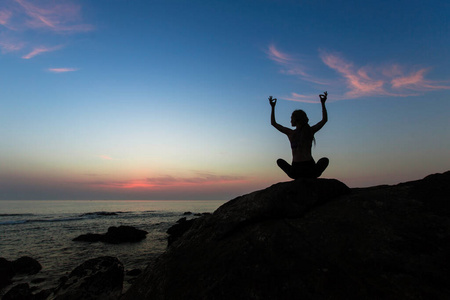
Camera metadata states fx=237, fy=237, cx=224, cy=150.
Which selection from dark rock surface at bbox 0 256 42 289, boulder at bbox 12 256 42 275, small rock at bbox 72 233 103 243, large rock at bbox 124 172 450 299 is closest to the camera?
large rock at bbox 124 172 450 299

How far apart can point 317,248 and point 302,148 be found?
2.87m

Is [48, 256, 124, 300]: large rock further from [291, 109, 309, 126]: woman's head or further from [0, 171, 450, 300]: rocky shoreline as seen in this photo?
[291, 109, 309, 126]: woman's head

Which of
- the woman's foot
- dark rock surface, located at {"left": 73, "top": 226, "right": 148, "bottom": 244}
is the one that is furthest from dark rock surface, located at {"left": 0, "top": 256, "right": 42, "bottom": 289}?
the woman's foot

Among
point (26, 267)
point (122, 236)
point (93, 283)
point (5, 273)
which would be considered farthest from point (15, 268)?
point (93, 283)

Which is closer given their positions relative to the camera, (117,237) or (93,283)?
(93,283)

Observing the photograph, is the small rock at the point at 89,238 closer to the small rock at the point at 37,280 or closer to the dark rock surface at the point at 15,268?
the dark rock surface at the point at 15,268

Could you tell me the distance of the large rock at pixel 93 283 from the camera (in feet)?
21.7

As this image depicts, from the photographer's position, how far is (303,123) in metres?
6.34

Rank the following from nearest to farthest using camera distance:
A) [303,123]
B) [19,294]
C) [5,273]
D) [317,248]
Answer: [317,248] → [303,123] → [19,294] → [5,273]

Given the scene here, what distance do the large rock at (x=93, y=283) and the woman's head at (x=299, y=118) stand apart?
7.10 m

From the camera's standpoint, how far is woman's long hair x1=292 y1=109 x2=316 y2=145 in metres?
6.19

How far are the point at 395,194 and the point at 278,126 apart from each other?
3.13 metres

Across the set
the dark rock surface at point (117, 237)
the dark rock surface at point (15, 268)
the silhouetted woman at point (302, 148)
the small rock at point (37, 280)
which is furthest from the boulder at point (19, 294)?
the dark rock surface at point (117, 237)

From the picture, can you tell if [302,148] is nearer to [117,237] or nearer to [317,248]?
[317,248]
